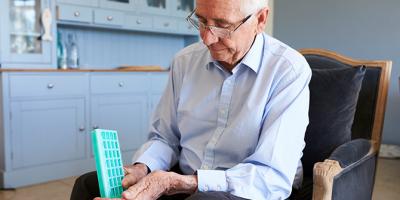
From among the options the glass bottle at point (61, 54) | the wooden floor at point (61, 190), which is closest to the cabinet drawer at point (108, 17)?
the glass bottle at point (61, 54)

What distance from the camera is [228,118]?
118 cm

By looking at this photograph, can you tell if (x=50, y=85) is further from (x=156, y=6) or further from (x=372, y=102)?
(x=372, y=102)

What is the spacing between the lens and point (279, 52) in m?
1.19

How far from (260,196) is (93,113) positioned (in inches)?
84.3

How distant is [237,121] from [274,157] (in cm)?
16

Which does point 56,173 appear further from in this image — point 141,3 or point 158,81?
point 141,3

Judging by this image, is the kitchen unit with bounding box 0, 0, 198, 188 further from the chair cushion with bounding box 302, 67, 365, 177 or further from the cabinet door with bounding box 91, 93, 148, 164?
the chair cushion with bounding box 302, 67, 365, 177

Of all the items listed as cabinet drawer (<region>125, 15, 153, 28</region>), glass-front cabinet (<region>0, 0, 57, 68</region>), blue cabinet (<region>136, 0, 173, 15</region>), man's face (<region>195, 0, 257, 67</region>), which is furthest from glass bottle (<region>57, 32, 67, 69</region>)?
man's face (<region>195, 0, 257, 67</region>)

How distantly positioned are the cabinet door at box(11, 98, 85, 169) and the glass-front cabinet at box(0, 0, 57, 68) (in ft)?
1.00

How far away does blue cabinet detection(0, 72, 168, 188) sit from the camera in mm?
2568

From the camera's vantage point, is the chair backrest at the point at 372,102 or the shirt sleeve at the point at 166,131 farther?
the chair backrest at the point at 372,102

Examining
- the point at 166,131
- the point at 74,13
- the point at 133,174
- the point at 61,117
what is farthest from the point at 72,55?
the point at 133,174

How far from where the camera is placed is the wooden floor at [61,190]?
2463 millimetres

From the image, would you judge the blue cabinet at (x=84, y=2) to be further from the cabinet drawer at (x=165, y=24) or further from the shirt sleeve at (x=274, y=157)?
the shirt sleeve at (x=274, y=157)
